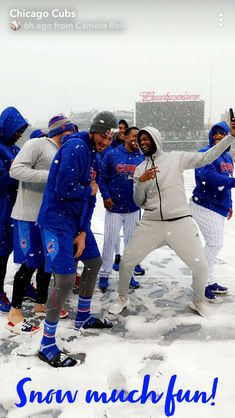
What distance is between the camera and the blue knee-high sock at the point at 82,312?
3498 millimetres

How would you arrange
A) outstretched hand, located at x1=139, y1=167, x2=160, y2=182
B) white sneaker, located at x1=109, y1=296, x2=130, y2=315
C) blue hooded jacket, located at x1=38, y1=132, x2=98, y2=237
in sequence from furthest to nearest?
white sneaker, located at x1=109, y1=296, x2=130, y2=315
outstretched hand, located at x1=139, y1=167, x2=160, y2=182
blue hooded jacket, located at x1=38, y1=132, x2=98, y2=237

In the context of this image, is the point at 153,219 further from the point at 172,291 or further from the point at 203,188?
the point at 172,291

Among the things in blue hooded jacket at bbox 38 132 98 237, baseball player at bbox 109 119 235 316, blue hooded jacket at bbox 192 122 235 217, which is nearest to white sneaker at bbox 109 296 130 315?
baseball player at bbox 109 119 235 316

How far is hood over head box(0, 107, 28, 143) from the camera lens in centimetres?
349

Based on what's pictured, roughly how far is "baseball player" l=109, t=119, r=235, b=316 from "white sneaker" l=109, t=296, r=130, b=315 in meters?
0.37

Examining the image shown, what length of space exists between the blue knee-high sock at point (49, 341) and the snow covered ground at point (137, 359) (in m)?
0.10

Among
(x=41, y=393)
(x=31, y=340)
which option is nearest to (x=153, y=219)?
(x=31, y=340)

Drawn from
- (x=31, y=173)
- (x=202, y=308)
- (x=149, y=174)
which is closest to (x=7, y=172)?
(x=31, y=173)

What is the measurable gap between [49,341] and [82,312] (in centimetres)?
60

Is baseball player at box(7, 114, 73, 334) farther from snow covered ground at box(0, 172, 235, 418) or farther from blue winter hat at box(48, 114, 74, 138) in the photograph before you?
snow covered ground at box(0, 172, 235, 418)

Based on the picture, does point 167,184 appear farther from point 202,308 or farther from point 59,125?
point 202,308

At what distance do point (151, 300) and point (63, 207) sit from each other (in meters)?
1.89

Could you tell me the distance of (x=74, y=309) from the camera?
4016 mm
